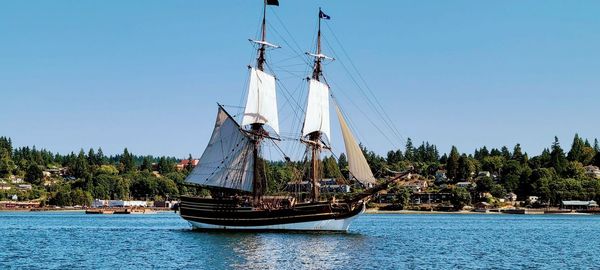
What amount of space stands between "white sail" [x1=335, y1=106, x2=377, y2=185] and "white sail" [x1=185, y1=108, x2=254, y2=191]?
13490 millimetres

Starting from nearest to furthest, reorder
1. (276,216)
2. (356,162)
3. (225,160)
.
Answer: (356,162), (276,216), (225,160)

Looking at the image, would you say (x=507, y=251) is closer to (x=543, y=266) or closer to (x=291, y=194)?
(x=543, y=266)

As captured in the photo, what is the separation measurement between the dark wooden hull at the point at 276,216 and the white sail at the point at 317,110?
39.0ft

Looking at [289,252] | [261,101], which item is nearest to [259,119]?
[261,101]

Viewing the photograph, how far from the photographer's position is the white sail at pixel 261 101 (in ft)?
351

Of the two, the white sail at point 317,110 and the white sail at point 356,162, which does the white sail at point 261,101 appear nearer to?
the white sail at point 317,110

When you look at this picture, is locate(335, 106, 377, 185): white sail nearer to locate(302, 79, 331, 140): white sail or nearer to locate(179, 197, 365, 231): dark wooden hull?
locate(179, 197, 365, 231): dark wooden hull

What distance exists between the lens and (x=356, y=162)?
9825 cm

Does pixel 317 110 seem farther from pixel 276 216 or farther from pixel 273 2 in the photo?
pixel 276 216

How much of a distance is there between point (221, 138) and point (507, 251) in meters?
40.7

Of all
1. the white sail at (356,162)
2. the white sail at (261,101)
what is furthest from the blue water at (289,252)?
the white sail at (261,101)

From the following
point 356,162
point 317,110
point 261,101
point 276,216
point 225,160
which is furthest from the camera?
point 261,101

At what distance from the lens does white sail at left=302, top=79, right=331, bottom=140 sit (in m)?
107

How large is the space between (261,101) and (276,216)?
54.3 feet
